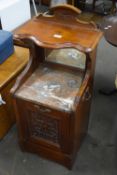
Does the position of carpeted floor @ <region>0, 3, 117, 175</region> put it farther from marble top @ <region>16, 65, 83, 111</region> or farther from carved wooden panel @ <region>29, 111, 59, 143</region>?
marble top @ <region>16, 65, 83, 111</region>

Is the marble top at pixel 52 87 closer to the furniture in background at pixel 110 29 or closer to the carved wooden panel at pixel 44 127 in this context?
the carved wooden panel at pixel 44 127

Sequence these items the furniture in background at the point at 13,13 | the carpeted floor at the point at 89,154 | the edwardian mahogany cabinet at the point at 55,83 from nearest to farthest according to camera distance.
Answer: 1. the edwardian mahogany cabinet at the point at 55,83
2. the carpeted floor at the point at 89,154
3. the furniture in background at the point at 13,13

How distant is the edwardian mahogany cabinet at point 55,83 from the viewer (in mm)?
1182

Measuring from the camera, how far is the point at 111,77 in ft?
7.63

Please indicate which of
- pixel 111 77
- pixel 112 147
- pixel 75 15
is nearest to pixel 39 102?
pixel 75 15

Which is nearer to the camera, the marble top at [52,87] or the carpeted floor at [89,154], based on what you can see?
the marble top at [52,87]

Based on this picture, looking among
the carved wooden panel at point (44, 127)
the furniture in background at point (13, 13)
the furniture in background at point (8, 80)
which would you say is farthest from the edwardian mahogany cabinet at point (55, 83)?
the furniture in background at point (13, 13)

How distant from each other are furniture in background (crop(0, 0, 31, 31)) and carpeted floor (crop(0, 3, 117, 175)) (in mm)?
838

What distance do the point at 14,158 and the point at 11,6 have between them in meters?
1.15

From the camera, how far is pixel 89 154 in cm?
158

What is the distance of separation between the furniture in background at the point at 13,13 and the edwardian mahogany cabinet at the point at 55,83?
46cm

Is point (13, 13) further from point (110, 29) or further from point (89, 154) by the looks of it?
point (89, 154)

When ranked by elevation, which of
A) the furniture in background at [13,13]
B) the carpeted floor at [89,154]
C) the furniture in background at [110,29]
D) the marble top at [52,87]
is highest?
the furniture in background at [13,13]

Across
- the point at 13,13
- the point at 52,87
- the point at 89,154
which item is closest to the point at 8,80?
the point at 52,87
